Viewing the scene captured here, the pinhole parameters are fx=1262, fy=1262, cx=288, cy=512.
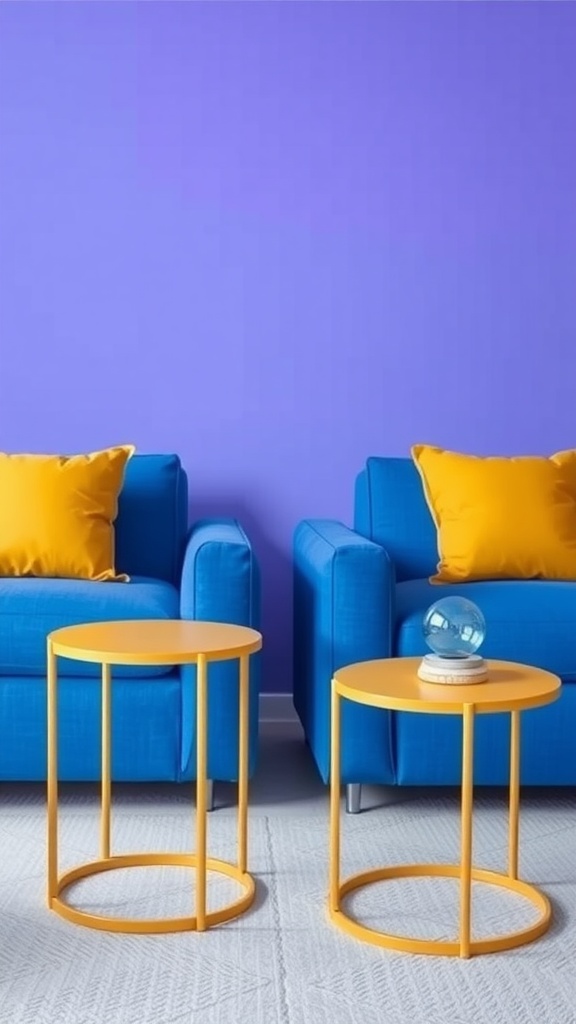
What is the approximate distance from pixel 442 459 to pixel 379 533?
26 cm

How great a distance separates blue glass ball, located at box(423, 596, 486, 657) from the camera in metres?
2.19

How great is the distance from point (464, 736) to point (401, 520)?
4.66 ft

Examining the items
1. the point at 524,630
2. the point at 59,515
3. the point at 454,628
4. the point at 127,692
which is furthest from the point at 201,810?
the point at 59,515

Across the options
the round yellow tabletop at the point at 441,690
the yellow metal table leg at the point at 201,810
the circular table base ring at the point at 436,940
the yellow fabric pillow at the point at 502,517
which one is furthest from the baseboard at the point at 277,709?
the yellow metal table leg at the point at 201,810

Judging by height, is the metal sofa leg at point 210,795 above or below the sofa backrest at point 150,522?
below

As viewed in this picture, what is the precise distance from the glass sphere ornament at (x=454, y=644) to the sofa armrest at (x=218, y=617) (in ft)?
2.04

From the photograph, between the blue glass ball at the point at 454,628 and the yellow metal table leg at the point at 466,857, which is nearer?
the yellow metal table leg at the point at 466,857

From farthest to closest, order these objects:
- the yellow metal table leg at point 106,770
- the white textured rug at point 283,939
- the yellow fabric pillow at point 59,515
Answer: the yellow fabric pillow at point 59,515 < the yellow metal table leg at point 106,770 < the white textured rug at point 283,939

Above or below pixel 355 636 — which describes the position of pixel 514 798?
below

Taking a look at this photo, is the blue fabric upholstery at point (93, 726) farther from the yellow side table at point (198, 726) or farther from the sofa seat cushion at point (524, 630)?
the sofa seat cushion at point (524, 630)

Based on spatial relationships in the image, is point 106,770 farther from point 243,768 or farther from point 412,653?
point 412,653

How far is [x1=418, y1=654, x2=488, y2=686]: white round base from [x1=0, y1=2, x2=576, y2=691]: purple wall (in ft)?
5.37

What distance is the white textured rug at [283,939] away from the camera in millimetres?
1797

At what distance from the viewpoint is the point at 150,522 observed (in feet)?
11.1
